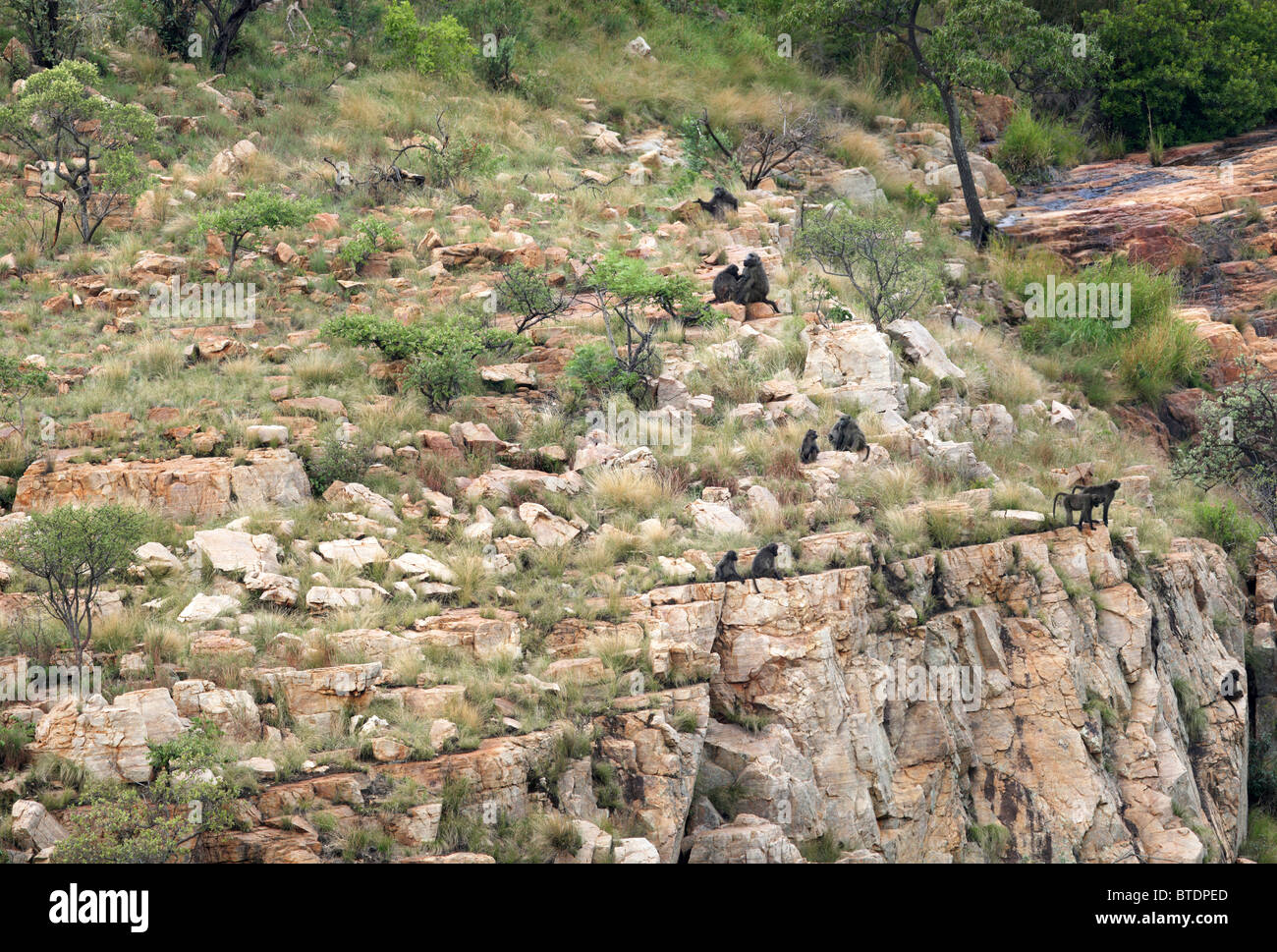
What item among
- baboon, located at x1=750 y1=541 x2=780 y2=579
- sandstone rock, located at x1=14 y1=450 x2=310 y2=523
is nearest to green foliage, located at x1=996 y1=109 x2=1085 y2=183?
baboon, located at x1=750 y1=541 x2=780 y2=579

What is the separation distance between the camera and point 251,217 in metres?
15.4

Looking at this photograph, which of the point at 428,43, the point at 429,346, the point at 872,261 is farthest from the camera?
the point at 428,43

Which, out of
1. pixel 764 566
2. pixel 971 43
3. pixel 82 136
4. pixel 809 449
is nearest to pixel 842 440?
pixel 809 449

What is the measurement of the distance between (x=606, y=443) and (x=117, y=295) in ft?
23.3

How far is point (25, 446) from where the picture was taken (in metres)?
11.4

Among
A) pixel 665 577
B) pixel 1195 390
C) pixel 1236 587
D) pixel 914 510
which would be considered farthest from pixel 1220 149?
pixel 665 577

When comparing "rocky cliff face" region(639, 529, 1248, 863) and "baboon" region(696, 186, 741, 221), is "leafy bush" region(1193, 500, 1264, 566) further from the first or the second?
"baboon" region(696, 186, 741, 221)

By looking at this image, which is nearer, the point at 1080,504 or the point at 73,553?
the point at 73,553

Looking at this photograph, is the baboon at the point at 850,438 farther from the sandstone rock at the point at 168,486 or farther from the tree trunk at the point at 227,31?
the tree trunk at the point at 227,31

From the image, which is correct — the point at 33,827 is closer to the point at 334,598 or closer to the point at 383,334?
the point at 334,598

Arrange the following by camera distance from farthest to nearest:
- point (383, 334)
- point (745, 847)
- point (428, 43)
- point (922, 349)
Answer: point (428, 43) < point (922, 349) < point (383, 334) < point (745, 847)

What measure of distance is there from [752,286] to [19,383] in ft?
30.7

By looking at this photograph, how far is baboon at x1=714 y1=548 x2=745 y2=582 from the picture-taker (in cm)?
966

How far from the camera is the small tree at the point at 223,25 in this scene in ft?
70.1
